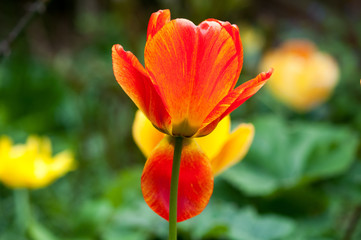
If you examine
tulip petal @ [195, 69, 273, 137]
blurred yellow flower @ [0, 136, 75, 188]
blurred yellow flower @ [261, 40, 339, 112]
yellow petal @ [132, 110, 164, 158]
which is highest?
blurred yellow flower @ [261, 40, 339, 112]

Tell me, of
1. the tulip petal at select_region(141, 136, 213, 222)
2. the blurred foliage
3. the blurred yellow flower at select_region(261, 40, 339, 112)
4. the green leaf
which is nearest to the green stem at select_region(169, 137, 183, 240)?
the tulip petal at select_region(141, 136, 213, 222)

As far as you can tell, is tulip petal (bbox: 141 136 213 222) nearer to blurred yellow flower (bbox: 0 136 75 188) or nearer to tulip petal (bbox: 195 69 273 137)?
tulip petal (bbox: 195 69 273 137)

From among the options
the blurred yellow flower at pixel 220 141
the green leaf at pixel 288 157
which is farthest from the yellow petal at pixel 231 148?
the green leaf at pixel 288 157

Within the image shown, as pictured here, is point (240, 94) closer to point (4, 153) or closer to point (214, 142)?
point (214, 142)

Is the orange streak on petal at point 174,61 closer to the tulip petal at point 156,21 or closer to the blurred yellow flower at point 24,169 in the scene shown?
the tulip petal at point 156,21

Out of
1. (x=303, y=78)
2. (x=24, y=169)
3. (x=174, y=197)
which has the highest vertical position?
(x=303, y=78)


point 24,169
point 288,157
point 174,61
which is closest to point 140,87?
point 174,61
